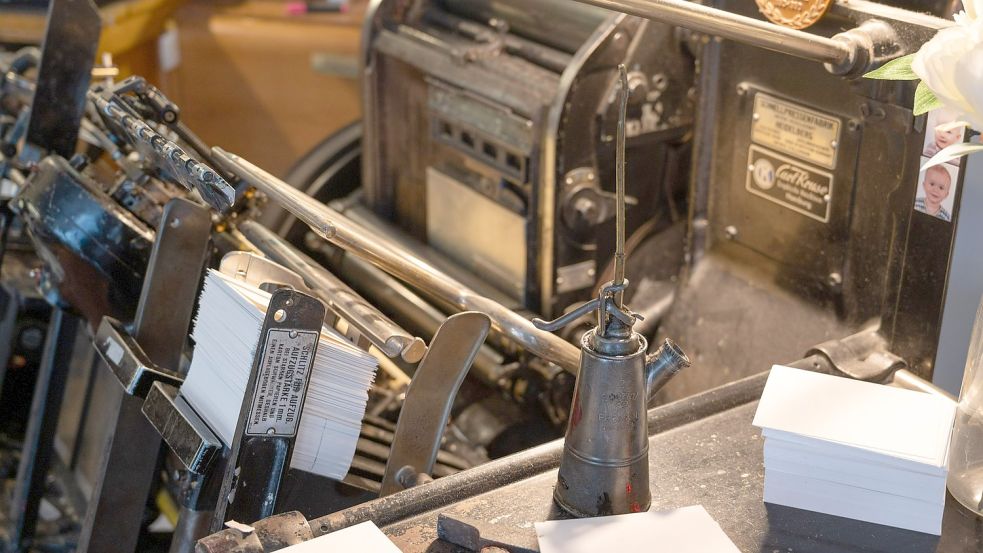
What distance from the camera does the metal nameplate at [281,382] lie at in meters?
1.21

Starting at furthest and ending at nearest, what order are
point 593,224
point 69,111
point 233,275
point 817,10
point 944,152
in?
point 593,224 → point 69,111 → point 817,10 → point 233,275 → point 944,152

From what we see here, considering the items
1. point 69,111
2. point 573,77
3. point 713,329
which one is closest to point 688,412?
point 713,329

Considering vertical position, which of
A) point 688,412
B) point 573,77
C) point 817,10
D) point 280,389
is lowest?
point 688,412

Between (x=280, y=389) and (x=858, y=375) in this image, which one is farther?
(x=858, y=375)

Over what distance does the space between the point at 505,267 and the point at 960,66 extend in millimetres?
1194

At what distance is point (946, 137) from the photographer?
1.48m

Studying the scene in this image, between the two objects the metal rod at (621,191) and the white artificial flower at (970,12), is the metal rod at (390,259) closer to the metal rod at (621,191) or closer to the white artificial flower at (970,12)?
the metal rod at (621,191)

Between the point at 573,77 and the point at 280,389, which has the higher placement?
the point at 573,77

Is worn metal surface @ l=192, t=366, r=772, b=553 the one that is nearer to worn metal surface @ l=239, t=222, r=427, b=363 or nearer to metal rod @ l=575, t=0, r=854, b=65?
worn metal surface @ l=239, t=222, r=427, b=363

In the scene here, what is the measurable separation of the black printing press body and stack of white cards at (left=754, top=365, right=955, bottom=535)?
0.09 ft

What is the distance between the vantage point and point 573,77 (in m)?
1.95

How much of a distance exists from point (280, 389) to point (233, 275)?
0.24 meters

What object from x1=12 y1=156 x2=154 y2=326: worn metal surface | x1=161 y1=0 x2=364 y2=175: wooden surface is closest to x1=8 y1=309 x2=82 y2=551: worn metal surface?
x1=12 y1=156 x2=154 y2=326: worn metal surface

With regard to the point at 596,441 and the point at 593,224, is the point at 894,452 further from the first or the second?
the point at 593,224
